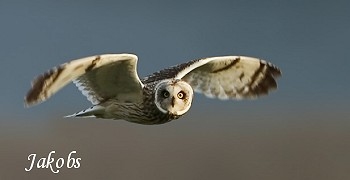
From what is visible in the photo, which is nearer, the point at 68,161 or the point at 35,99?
the point at 35,99

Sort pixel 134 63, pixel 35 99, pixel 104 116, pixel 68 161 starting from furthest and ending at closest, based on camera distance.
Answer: pixel 68 161 → pixel 104 116 → pixel 134 63 → pixel 35 99

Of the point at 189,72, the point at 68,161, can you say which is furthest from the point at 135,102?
the point at 68,161

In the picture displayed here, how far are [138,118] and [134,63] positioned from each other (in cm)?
34

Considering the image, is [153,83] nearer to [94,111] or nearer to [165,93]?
[165,93]

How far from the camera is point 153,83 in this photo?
15.3 feet

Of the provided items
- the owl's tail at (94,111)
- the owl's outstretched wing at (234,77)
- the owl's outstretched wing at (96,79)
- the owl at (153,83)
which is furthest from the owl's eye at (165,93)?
the owl's outstretched wing at (234,77)

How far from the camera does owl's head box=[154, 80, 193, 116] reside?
445 centimetres

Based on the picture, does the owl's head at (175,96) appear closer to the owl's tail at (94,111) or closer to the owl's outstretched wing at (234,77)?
the owl's tail at (94,111)

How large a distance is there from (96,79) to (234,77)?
0.82m

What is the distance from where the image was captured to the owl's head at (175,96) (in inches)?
175

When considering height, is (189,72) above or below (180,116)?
above

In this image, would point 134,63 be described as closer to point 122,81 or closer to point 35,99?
point 122,81

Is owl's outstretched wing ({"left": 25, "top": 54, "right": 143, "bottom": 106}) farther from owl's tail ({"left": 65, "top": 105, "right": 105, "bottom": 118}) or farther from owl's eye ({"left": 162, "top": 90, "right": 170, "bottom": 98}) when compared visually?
owl's eye ({"left": 162, "top": 90, "right": 170, "bottom": 98})

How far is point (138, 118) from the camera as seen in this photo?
4.69m
